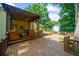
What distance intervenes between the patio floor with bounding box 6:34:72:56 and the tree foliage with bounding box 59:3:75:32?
0.56 feet

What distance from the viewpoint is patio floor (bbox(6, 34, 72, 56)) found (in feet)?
8.00

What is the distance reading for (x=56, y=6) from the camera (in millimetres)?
2473

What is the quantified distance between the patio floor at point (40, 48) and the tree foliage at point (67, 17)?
0.56 feet

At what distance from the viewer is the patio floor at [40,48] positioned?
2.44 metres

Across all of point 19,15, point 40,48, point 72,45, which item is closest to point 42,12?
point 19,15

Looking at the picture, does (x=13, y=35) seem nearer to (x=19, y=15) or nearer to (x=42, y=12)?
(x=19, y=15)

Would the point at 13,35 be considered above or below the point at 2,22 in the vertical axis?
below

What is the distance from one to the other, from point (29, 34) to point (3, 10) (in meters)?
0.44

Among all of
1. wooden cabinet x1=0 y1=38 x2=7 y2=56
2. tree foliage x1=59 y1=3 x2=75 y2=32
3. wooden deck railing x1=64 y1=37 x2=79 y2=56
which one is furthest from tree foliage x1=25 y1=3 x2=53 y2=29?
wooden cabinet x1=0 y1=38 x2=7 y2=56

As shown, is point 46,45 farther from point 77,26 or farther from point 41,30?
point 77,26

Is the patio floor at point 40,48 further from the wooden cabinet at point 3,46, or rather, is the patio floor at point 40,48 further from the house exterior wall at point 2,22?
the house exterior wall at point 2,22

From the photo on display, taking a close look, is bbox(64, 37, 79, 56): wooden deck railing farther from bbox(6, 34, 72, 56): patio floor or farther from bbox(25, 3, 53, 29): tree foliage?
bbox(25, 3, 53, 29): tree foliage

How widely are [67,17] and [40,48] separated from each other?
531 millimetres

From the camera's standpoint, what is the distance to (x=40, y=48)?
2.49 m
